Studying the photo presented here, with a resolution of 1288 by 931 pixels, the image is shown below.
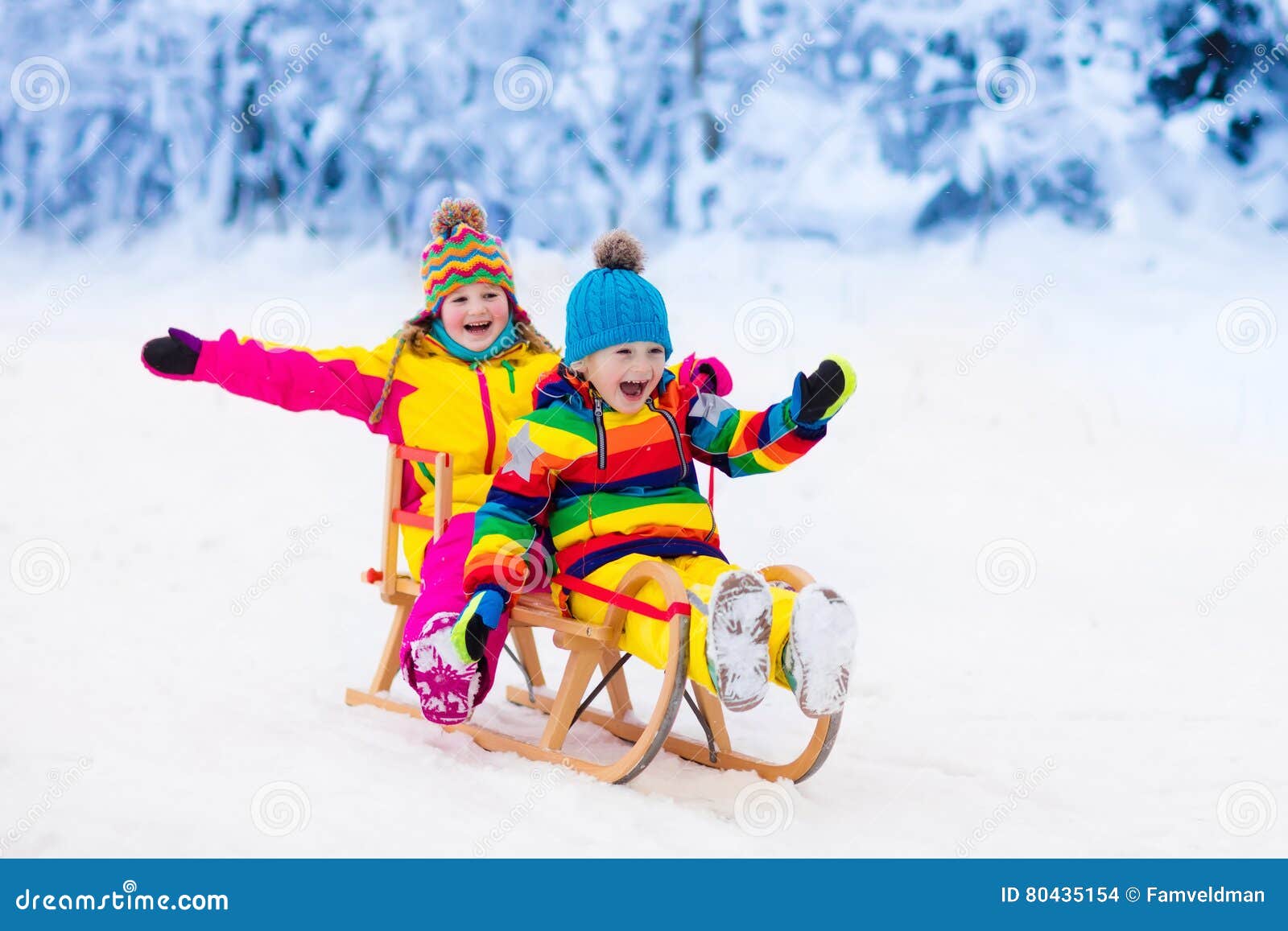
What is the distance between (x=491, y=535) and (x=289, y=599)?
2032 millimetres

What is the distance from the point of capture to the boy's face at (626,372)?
2.81 meters

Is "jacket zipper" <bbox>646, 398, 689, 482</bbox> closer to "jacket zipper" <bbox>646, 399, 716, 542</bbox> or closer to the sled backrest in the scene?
"jacket zipper" <bbox>646, 399, 716, 542</bbox>

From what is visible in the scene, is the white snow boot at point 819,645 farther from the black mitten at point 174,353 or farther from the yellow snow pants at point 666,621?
the black mitten at point 174,353

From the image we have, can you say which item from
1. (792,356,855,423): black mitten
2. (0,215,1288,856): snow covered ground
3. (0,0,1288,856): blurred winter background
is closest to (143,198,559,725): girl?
(0,215,1288,856): snow covered ground

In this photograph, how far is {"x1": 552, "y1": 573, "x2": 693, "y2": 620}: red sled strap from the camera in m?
2.57

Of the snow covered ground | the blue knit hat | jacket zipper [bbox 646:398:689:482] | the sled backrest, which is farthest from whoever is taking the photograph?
the sled backrest

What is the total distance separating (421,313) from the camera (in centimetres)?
338

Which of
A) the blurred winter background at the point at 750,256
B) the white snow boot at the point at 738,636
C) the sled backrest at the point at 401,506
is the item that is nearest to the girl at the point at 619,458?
the white snow boot at the point at 738,636

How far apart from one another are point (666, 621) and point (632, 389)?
20.6 inches

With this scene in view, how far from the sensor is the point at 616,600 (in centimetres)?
274

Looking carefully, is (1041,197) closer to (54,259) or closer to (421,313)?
(421,313)

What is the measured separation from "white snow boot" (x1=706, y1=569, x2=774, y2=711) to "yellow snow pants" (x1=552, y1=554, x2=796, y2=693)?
0.05 metres

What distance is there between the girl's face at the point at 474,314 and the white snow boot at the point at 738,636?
1.15 m

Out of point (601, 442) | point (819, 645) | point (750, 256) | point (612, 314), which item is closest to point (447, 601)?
point (601, 442)
